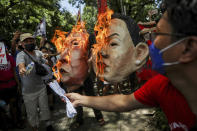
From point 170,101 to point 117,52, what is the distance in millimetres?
609

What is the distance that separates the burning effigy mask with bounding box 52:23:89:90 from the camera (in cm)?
174

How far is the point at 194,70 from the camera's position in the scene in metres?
1.03

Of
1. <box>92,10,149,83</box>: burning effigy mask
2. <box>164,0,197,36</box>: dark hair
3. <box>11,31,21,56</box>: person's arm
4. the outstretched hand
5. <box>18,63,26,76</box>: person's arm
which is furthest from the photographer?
<box>11,31,21,56</box>: person's arm

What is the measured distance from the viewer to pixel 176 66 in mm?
1090

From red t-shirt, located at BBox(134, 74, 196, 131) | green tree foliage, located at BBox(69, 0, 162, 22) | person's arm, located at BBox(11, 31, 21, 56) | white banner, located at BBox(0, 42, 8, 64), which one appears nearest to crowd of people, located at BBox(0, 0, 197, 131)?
red t-shirt, located at BBox(134, 74, 196, 131)

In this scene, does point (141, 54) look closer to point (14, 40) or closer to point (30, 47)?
point (30, 47)

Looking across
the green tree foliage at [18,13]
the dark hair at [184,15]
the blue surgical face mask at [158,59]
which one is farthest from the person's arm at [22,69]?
the green tree foliage at [18,13]

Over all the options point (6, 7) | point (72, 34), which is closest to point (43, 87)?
point (72, 34)

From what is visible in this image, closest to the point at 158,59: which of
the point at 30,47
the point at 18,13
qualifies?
the point at 30,47

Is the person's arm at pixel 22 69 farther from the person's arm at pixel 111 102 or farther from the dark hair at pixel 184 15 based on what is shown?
the dark hair at pixel 184 15

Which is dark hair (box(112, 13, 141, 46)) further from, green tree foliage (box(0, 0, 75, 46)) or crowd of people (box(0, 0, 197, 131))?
green tree foliage (box(0, 0, 75, 46))

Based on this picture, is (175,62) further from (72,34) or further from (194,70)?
(72,34)

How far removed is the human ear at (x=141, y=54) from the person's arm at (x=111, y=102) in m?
0.32

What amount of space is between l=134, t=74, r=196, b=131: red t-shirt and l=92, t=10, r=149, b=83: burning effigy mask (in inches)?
8.8
